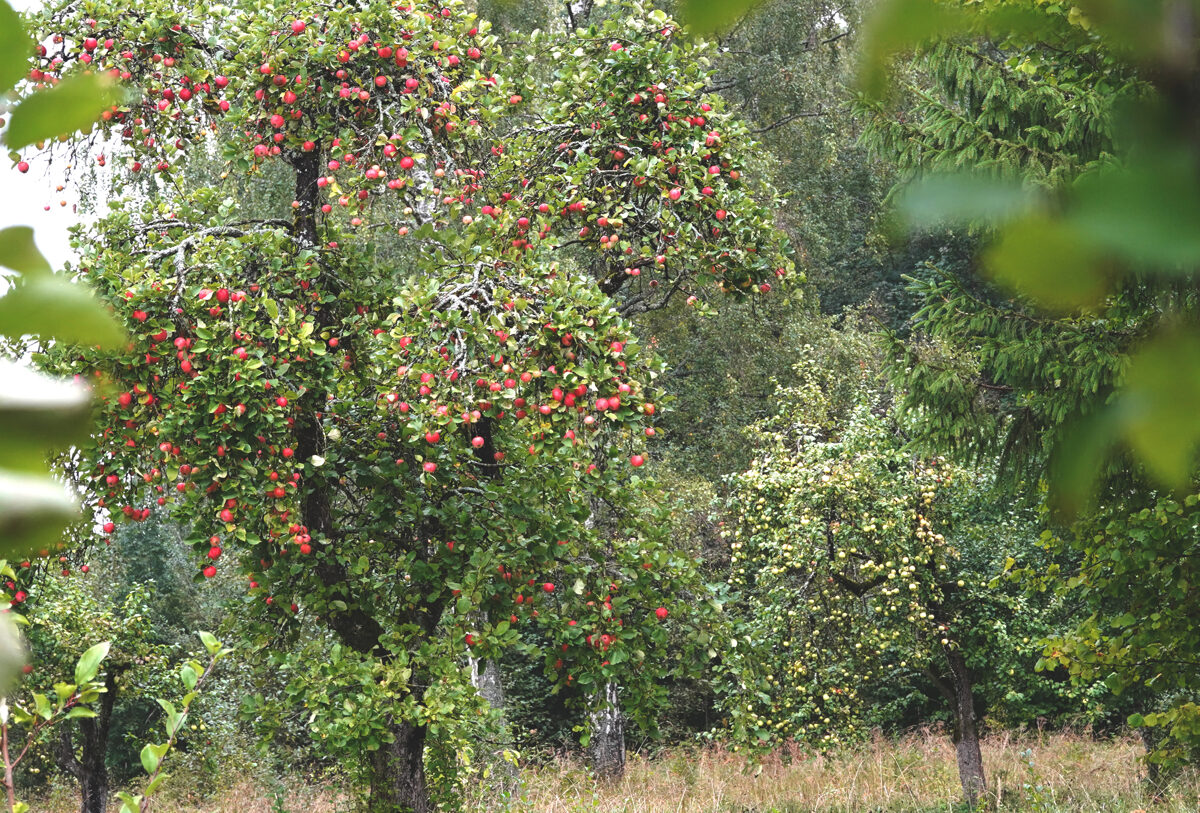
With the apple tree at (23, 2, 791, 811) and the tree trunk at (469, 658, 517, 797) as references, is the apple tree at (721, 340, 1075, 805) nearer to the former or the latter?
the tree trunk at (469, 658, 517, 797)

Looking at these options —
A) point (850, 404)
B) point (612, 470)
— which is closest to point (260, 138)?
point (612, 470)

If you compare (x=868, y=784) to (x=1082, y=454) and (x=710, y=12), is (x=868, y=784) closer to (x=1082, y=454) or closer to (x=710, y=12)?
(x=1082, y=454)

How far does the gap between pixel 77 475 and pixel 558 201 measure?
2.36 metres

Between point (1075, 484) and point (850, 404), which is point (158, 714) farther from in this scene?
point (1075, 484)

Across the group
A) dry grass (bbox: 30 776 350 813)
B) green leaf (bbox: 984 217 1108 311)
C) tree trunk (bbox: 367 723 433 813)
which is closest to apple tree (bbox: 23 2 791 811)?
tree trunk (bbox: 367 723 433 813)

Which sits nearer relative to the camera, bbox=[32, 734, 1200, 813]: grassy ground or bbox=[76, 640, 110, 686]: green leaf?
bbox=[76, 640, 110, 686]: green leaf

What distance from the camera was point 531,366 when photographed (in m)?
3.87

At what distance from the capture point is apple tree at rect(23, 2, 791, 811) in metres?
3.98

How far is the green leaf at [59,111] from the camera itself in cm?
23

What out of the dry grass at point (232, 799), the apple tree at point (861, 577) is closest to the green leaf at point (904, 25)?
the dry grass at point (232, 799)

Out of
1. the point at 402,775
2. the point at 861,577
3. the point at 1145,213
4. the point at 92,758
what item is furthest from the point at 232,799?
the point at 1145,213

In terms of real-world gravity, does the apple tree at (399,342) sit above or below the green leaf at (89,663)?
above

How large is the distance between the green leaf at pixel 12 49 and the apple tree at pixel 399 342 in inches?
135

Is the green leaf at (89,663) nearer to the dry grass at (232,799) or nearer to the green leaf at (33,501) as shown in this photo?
the green leaf at (33,501)
